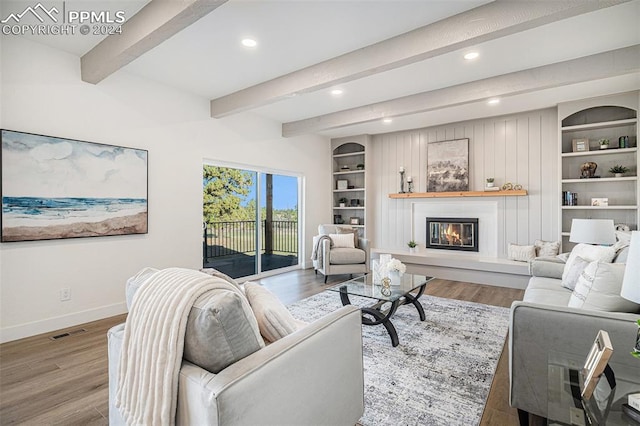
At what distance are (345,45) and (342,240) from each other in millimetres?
3107

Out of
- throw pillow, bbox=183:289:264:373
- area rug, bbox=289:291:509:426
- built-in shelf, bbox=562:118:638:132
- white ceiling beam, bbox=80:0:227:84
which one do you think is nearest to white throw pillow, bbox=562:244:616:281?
area rug, bbox=289:291:509:426

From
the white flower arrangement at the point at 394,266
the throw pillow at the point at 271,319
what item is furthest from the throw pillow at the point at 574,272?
the throw pillow at the point at 271,319

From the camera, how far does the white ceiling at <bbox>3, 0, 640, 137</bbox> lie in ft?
7.94

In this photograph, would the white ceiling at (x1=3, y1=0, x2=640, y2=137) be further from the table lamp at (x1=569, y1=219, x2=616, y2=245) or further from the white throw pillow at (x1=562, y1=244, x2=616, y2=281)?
the white throw pillow at (x1=562, y1=244, x2=616, y2=281)

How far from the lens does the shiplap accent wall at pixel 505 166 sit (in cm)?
491

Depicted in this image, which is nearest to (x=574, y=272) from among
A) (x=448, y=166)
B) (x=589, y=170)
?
(x=589, y=170)

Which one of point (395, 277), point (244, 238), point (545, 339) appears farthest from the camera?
point (244, 238)

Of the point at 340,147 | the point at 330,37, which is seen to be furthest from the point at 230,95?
the point at 340,147

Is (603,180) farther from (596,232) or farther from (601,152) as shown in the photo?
(596,232)

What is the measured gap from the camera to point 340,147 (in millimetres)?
7145

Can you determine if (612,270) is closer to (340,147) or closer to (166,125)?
(166,125)

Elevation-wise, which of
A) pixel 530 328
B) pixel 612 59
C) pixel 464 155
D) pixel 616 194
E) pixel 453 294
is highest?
pixel 612 59

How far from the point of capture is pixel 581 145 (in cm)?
453

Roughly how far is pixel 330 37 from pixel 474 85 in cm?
198
